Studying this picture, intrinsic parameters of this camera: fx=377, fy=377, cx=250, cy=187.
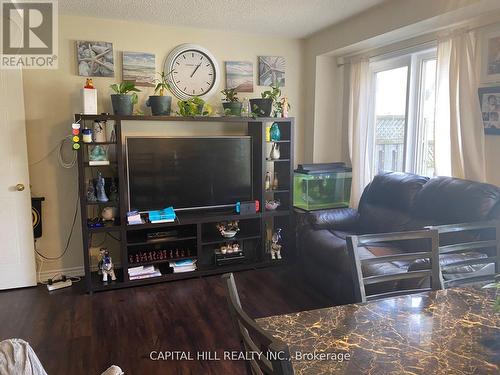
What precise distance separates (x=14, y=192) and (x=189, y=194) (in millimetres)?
1571

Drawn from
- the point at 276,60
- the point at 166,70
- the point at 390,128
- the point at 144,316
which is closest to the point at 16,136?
the point at 166,70

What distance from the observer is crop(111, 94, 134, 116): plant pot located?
336cm

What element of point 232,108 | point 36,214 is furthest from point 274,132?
point 36,214

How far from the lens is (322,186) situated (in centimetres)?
424

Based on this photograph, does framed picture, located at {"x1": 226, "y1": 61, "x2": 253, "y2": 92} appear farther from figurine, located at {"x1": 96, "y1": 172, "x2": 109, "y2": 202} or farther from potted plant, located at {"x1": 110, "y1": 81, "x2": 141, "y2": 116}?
figurine, located at {"x1": 96, "y1": 172, "x2": 109, "y2": 202}

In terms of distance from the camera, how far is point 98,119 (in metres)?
3.30

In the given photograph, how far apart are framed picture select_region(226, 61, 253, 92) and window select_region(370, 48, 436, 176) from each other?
133 cm

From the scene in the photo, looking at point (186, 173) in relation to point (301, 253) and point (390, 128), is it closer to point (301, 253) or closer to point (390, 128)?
point (301, 253)

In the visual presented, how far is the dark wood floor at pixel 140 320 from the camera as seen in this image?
2.37m

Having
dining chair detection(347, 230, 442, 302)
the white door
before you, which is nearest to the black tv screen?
the white door

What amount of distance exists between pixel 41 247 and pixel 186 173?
158 cm

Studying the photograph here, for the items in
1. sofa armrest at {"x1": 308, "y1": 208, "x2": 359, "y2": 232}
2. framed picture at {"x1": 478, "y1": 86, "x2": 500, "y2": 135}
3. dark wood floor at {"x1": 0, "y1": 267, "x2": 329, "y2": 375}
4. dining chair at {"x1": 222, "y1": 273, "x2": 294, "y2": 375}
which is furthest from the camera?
sofa armrest at {"x1": 308, "y1": 208, "x2": 359, "y2": 232}

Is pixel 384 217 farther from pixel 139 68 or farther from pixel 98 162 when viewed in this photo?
pixel 139 68

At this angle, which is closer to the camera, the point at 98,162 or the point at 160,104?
the point at 98,162
